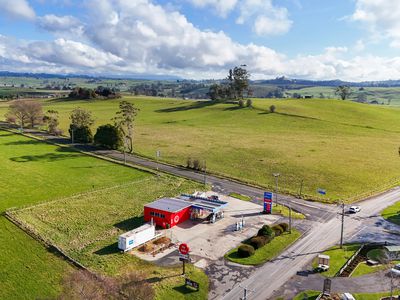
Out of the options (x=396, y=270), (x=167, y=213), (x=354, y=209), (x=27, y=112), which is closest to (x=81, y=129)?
(x=27, y=112)

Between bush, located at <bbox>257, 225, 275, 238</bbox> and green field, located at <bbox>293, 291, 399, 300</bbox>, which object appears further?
bush, located at <bbox>257, 225, 275, 238</bbox>

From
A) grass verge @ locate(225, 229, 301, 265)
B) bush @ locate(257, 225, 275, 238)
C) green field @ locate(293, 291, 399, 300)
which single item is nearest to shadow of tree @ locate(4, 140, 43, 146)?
bush @ locate(257, 225, 275, 238)

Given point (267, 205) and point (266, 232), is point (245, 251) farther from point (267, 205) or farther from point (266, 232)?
point (267, 205)

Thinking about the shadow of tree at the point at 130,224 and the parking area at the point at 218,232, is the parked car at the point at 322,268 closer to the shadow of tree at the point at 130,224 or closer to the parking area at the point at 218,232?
the parking area at the point at 218,232

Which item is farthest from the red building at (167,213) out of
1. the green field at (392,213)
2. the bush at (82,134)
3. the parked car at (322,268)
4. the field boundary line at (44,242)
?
the bush at (82,134)

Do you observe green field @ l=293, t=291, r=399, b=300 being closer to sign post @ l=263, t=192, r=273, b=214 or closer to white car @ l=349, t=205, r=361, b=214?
sign post @ l=263, t=192, r=273, b=214

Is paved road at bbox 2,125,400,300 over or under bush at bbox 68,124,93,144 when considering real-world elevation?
under

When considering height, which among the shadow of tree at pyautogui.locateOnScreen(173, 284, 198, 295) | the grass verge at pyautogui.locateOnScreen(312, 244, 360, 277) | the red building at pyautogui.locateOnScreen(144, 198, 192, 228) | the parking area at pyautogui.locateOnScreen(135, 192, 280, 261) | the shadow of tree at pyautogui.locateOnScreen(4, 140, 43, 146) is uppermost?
the shadow of tree at pyautogui.locateOnScreen(4, 140, 43, 146)

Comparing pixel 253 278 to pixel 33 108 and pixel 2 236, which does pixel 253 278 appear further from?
pixel 33 108
